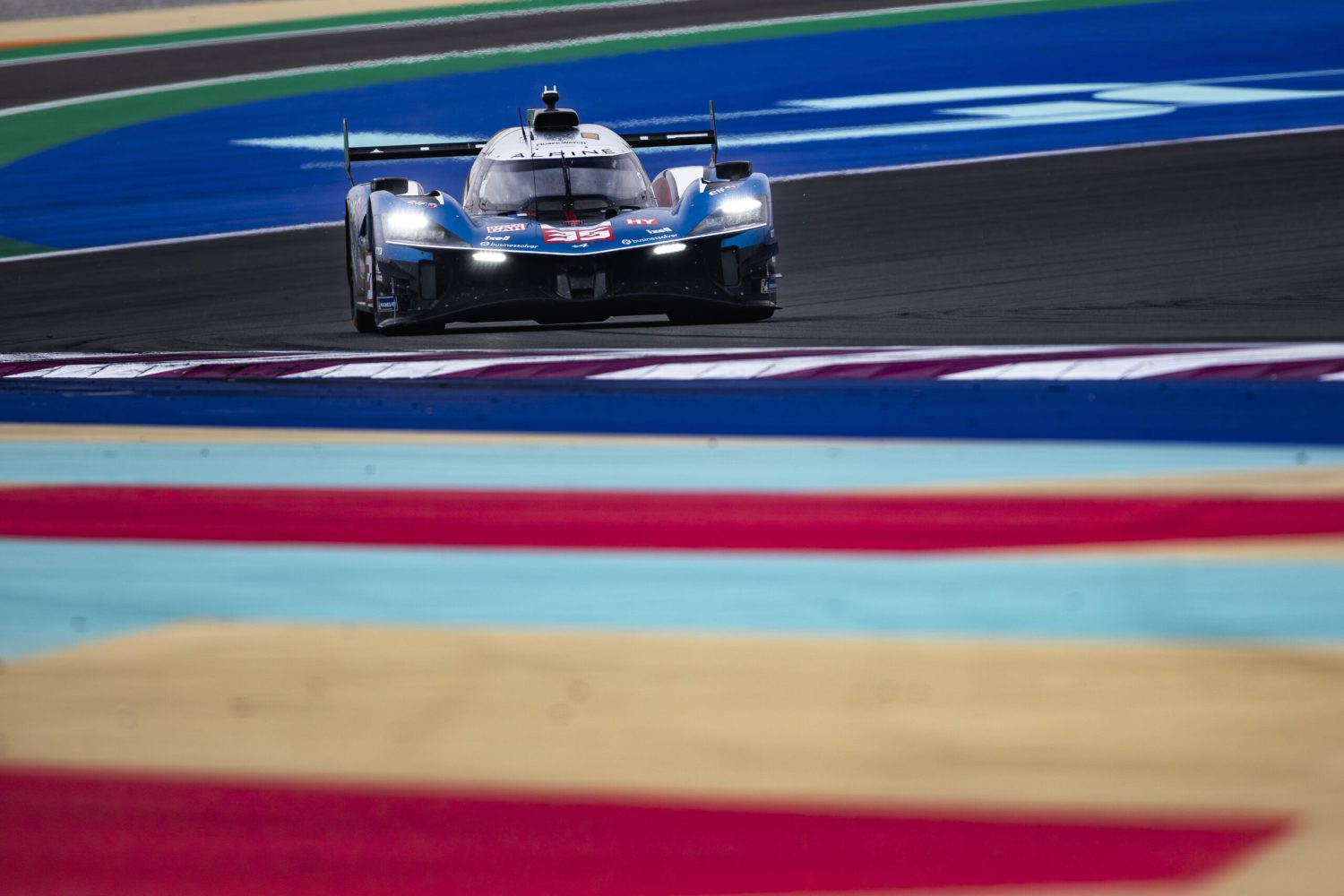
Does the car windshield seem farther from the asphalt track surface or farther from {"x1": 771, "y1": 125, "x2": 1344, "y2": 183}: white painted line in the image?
{"x1": 771, "y1": 125, "x2": 1344, "y2": 183}: white painted line

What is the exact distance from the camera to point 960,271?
1073 cm

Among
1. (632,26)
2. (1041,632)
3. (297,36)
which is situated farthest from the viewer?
(297,36)

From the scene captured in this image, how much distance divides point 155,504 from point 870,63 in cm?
1608

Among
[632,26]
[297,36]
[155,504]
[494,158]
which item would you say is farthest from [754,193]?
[297,36]

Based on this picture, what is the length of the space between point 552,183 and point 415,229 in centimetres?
104

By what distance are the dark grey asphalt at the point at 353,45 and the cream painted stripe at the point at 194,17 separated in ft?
7.82

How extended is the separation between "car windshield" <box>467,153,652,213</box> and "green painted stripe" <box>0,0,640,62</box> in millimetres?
15914

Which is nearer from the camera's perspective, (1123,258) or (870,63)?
(1123,258)

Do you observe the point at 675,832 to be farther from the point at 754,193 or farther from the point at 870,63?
the point at 870,63

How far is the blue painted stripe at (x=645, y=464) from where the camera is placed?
17.1 feet

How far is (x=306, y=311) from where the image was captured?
36.1ft

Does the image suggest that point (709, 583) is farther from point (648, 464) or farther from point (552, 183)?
point (552, 183)

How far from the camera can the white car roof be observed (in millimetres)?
10414

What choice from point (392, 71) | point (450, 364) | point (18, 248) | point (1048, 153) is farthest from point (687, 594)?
point (392, 71)
